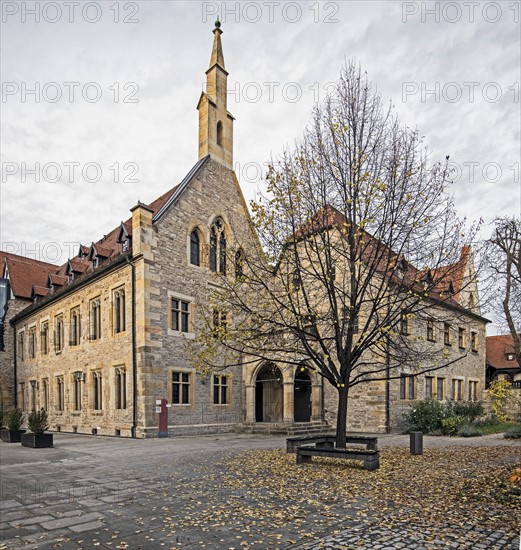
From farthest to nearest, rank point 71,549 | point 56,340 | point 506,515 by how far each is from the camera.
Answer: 1. point 56,340
2. point 506,515
3. point 71,549

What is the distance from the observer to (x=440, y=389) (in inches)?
1090

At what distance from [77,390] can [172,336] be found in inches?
302

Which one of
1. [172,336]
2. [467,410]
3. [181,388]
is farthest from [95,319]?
[467,410]

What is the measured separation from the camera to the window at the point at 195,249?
22547 millimetres

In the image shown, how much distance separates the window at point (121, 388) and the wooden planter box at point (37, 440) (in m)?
4.34

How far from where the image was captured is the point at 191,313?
2181cm

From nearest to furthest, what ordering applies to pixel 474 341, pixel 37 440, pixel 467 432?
pixel 37 440 < pixel 467 432 < pixel 474 341

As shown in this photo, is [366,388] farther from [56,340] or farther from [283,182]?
[56,340]

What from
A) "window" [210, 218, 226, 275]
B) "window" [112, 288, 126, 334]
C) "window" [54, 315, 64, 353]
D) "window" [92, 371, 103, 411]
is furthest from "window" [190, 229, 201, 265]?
"window" [54, 315, 64, 353]

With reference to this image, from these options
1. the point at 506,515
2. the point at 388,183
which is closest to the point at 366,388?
the point at 388,183

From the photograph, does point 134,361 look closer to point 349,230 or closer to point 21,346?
point 349,230

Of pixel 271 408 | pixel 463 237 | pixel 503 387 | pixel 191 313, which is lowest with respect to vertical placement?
pixel 271 408

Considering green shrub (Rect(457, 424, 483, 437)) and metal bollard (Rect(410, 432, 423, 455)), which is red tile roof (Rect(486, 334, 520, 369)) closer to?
green shrub (Rect(457, 424, 483, 437))

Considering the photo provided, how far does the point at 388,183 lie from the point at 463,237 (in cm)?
215
